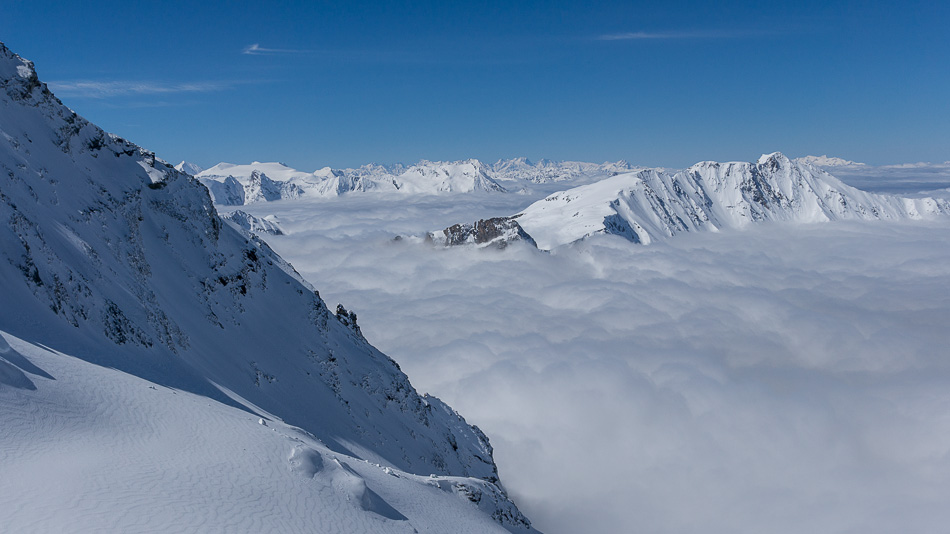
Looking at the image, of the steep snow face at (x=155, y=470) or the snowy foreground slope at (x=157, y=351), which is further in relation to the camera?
the snowy foreground slope at (x=157, y=351)

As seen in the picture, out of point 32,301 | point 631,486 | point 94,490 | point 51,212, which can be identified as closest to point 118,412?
point 94,490

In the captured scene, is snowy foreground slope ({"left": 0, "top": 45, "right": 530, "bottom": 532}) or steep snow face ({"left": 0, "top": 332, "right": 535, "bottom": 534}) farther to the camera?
snowy foreground slope ({"left": 0, "top": 45, "right": 530, "bottom": 532})

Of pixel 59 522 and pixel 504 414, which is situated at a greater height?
pixel 59 522

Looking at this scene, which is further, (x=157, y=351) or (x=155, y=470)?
(x=157, y=351)

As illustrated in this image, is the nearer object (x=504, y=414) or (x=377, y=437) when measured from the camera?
(x=377, y=437)

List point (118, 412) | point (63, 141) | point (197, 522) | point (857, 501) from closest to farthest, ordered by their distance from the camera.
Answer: point (197, 522), point (118, 412), point (63, 141), point (857, 501)

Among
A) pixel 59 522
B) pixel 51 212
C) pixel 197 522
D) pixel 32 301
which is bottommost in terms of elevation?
pixel 197 522

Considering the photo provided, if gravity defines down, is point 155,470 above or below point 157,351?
above

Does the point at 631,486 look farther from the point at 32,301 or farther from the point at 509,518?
the point at 32,301
